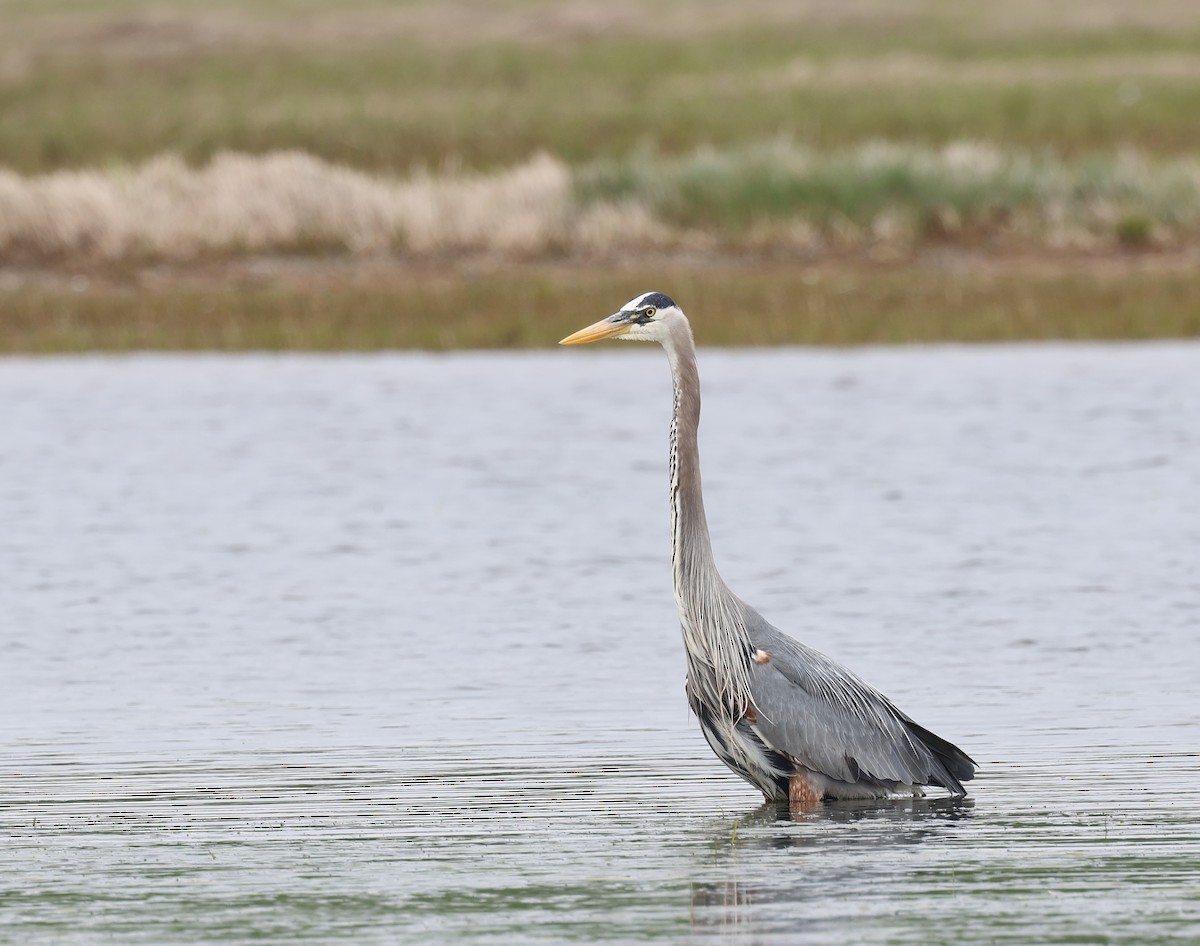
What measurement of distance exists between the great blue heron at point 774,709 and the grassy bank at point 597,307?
1612cm

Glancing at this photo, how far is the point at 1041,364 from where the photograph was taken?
2414 cm

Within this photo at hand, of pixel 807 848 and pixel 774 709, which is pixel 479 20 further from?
pixel 807 848

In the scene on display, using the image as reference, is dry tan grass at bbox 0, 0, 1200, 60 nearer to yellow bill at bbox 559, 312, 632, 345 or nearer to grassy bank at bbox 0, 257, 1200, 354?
grassy bank at bbox 0, 257, 1200, 354

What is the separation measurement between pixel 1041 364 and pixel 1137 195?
22.0ft

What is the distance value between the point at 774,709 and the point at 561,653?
10.3ft

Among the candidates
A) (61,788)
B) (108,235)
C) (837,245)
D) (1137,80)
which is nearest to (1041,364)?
(837,245)

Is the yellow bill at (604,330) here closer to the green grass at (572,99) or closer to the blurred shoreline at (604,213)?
the blurred shoreline at (604,213)

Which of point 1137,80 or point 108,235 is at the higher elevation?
point 1137,80

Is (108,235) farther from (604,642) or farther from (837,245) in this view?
(604,642)

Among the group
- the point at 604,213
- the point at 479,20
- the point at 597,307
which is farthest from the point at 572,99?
the point at 479,20

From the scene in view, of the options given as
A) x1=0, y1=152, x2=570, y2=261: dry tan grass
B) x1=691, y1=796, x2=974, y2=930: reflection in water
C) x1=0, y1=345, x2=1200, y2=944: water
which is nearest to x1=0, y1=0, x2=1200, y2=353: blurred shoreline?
x1=0, y1=152, x2=570, y2=261: dry tan grass

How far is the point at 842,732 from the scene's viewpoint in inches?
338

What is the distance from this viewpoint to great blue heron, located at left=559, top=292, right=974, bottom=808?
336 inches

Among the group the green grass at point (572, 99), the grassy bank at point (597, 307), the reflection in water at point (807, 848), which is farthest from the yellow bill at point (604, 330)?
the green grass at point (572, 99)
